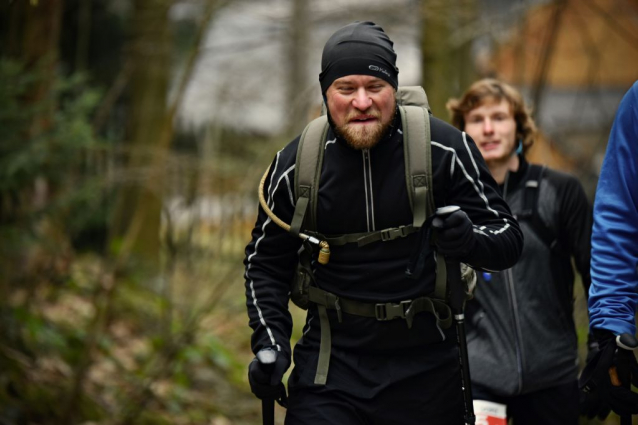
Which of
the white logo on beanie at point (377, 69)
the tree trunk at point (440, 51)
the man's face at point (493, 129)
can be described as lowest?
the man's face at point (493, 129)

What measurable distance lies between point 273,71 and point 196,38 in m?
10.0

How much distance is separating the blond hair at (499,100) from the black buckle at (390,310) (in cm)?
157

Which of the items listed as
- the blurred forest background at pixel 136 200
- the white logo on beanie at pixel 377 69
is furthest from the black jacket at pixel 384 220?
the blurred forest background at pixel 136 200

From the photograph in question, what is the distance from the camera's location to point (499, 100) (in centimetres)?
444

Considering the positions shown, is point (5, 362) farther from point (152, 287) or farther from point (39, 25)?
point (152, 287)

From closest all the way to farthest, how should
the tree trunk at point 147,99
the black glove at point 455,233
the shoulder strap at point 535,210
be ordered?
the black glove at point 455,233 < the shoulder strap at point 535,210 < the tree trunk at point 147,99

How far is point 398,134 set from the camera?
3436 mm

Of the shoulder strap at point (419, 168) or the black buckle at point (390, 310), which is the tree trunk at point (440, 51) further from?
the black buckle at point (390, 310)

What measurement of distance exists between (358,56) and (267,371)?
4.38 feet

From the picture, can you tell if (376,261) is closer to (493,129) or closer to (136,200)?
(493,129)

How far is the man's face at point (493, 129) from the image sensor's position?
4309 millimetres

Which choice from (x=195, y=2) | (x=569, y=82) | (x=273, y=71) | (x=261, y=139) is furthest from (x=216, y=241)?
(x=569, y=82)

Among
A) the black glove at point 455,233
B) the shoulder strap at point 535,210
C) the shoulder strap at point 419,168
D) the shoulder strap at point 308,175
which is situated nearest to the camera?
the black glove at point 455,233

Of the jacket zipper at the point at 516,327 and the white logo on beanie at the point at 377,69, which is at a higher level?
the white logo on beanie at the point at 377,69
